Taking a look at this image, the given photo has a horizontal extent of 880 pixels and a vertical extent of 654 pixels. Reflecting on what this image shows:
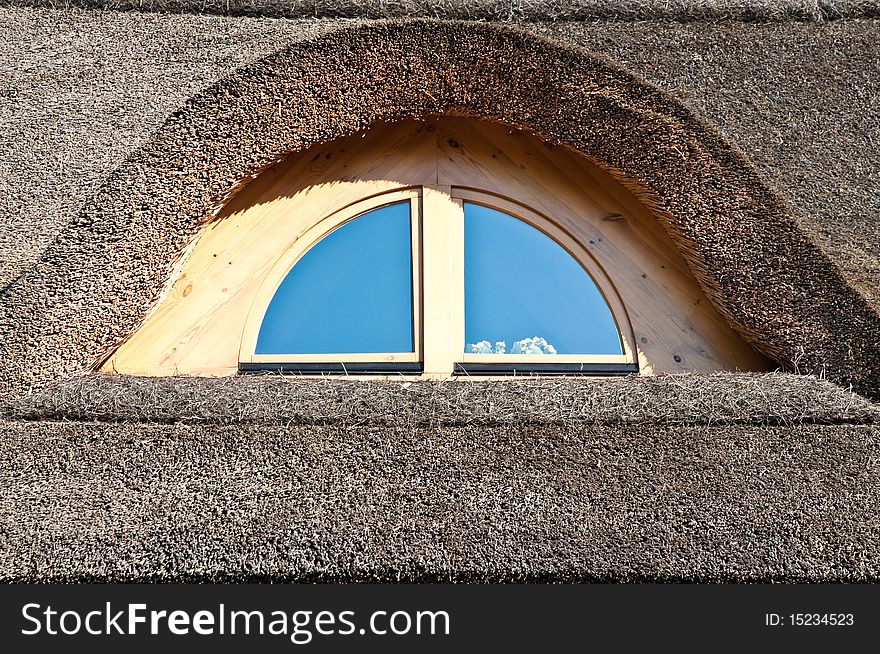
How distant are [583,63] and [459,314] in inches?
24.4

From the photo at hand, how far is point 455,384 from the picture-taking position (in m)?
1.38

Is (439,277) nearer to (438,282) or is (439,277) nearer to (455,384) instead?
(438,282)

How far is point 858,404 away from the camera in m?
1.33

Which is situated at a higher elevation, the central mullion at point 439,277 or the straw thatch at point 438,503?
Result: the central mullion at point 439,277

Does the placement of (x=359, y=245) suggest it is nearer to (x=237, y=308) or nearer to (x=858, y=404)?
(x=237, y=308)

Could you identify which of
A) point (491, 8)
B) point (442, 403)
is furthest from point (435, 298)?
point (491, 8)

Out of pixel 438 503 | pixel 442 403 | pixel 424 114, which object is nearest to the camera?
pixel 438 503

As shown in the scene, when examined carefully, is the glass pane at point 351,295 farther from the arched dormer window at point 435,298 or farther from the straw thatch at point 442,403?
the straw thatch at point 442,403

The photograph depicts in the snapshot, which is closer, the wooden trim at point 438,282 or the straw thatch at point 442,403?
the straw thatch at point 442,403

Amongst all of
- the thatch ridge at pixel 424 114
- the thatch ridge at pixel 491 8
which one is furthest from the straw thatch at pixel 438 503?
the thatch ridge at pixel 491 8

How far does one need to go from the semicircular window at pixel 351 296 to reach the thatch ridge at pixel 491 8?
0.47 metres

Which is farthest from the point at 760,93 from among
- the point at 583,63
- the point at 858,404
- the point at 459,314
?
the point at 459,314

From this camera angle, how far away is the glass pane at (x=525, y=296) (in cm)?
161

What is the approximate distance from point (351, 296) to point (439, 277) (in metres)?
0.21
